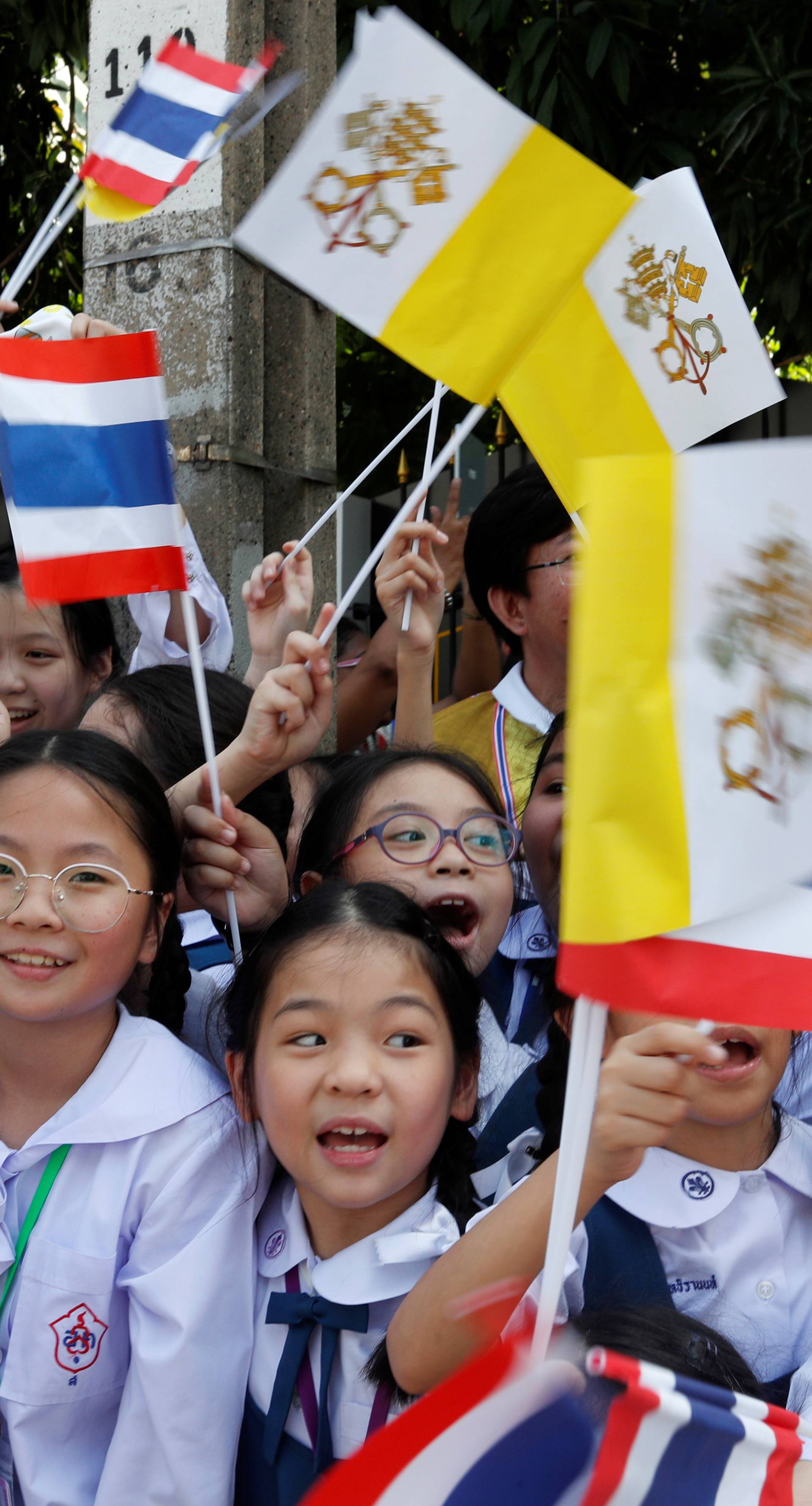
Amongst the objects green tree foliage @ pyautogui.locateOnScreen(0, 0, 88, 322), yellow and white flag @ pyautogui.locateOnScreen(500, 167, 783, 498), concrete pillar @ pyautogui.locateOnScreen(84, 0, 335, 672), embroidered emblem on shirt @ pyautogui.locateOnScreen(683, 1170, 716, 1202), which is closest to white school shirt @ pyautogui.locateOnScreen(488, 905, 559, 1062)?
embroidered emblem on shirt @ pyautogui.locateOnScreen(683, 1170, 716, 1202)

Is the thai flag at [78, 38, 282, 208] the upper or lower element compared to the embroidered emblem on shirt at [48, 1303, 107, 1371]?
upper

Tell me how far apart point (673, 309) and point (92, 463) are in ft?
3.01

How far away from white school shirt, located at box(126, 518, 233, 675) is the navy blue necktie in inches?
60.5

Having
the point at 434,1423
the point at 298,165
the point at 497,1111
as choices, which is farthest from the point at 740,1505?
the point at 298,165

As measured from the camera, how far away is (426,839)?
2.08 metres

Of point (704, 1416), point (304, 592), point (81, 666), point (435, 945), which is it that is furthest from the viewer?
point (81, 666)

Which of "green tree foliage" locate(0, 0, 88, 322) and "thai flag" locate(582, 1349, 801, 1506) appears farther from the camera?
"green tree foliage" locate(0, 0, 88, 322)

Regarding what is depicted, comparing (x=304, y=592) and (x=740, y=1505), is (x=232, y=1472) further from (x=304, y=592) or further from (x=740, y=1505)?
(x=304, y=592)

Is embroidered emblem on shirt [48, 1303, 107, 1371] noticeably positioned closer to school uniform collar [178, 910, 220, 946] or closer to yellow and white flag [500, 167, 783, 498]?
school uniform collar [178, 910, 220, 946]

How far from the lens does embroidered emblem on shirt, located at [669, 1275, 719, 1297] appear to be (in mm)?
1581

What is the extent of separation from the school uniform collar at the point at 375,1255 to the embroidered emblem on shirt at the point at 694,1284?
255 mm

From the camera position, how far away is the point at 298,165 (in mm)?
1840

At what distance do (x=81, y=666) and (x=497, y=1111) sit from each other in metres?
1.29

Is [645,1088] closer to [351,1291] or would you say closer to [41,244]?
[351,1291]
